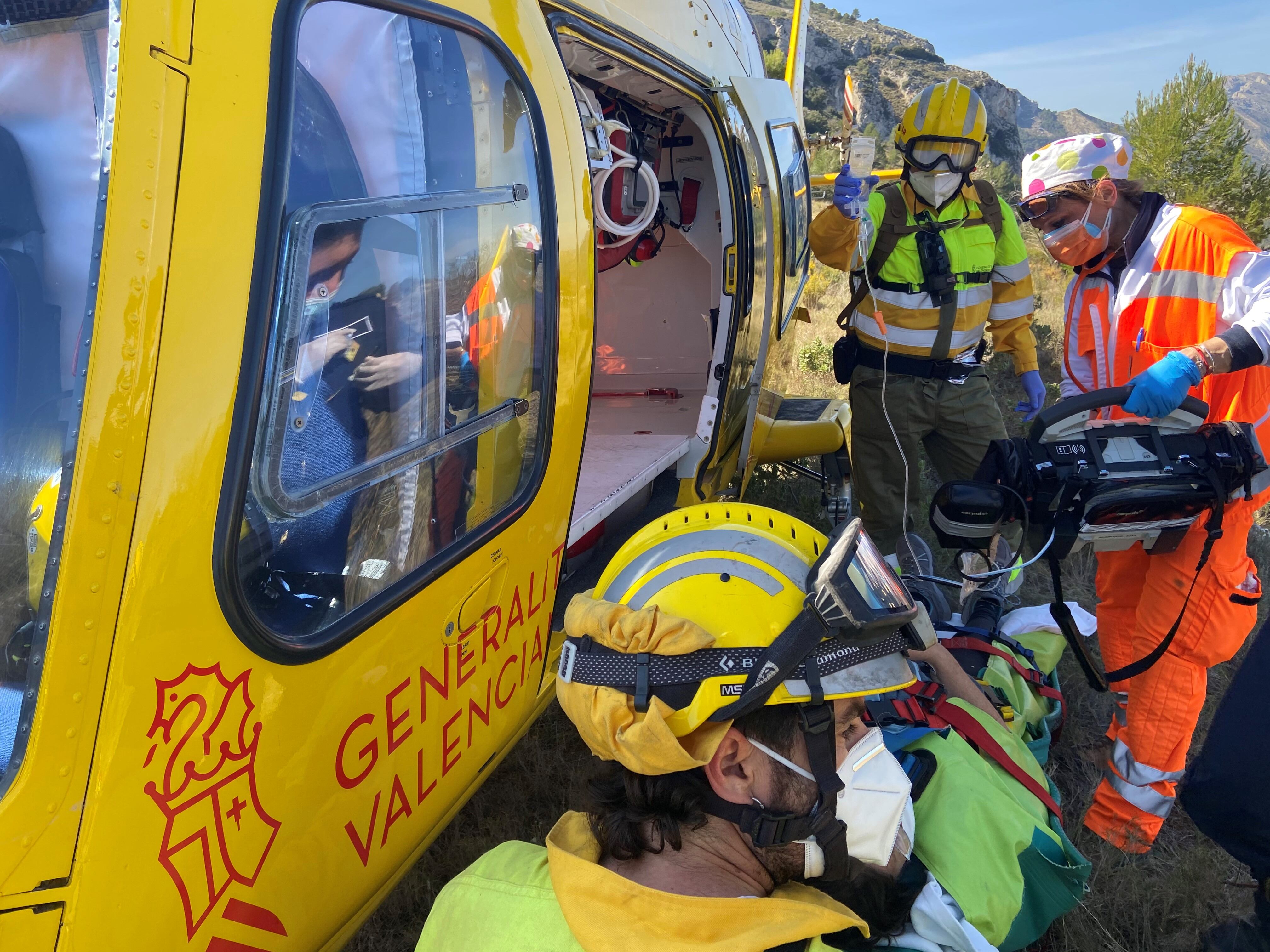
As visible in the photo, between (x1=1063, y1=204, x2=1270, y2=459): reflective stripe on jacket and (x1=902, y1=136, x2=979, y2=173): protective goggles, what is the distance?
1.06 m

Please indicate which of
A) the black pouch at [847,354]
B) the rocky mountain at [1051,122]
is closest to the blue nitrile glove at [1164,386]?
the black pouch at [847,354]

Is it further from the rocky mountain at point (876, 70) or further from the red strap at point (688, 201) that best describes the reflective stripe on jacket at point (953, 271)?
the rocky mountain at point (876, 70)

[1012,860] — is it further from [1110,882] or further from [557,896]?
[1110,882]

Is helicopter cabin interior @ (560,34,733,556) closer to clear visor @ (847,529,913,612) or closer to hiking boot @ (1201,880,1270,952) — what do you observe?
clear visor @ (847,529,913,612)

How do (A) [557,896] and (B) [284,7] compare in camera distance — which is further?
(B) [284,7]

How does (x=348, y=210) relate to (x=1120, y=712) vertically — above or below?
above

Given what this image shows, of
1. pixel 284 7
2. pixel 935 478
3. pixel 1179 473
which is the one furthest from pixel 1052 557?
pixel 935 478

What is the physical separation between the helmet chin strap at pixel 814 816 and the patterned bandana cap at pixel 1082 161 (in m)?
2.23

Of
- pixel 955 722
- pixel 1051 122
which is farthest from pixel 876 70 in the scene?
pixel 1051 122

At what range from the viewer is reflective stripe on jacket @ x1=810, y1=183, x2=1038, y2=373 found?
371 cm

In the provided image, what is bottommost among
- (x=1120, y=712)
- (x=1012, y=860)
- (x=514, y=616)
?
(x=1120, y=712)

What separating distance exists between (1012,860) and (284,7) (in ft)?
6.74

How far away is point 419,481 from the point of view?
1644 mm

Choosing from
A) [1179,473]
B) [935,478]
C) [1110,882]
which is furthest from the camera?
[935,478]
